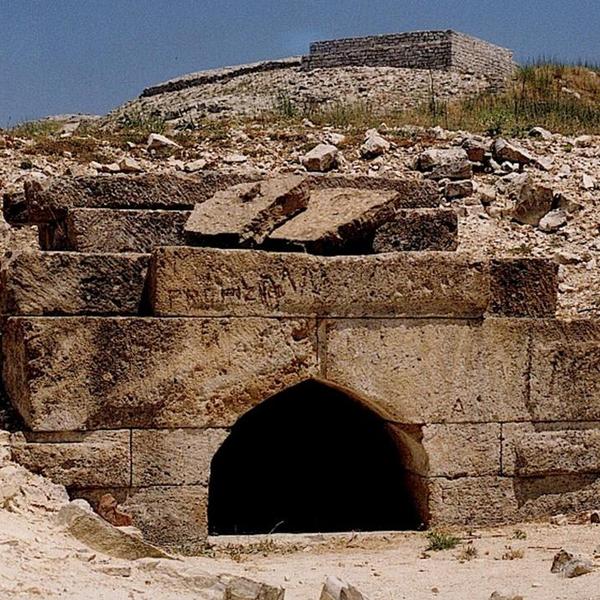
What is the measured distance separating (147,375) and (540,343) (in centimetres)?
254

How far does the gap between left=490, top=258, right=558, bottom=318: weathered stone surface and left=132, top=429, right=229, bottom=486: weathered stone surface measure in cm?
199

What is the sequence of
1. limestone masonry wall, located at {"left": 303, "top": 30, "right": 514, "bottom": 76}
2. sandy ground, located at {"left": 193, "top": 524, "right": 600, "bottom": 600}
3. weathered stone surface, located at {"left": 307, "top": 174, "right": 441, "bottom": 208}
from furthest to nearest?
limestone masonry wall, located at {"left": 303, "top": 30, "right": 514, "bottom": 76} → weathered stone surface, located at {"left": 307, "top": 174, "right": 441, "bottom": 208} → sandy ground, located at {"left": 193, "top": 524, "right": 600, "bottom": 600}

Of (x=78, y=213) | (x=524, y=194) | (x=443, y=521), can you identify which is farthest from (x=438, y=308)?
(x=524, y=194)

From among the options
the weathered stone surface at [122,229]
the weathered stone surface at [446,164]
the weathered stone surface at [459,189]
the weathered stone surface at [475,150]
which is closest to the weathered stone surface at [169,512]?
the weathered stone surface at [122,229]

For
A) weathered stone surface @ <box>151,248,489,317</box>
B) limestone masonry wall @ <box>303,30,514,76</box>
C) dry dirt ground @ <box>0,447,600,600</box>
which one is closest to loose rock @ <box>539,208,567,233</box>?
weathered stone surface @ <box>151,248,489,317</box>

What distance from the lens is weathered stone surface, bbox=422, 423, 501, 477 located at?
7070mm

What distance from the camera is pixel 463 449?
7129 millimetres

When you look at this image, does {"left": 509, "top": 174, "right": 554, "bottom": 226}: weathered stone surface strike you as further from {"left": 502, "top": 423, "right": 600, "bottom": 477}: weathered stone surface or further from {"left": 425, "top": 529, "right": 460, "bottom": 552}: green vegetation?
{"left": 425, "top": 529, "right": 460, "bottom": 552}: green vegetation

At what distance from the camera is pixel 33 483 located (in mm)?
6301

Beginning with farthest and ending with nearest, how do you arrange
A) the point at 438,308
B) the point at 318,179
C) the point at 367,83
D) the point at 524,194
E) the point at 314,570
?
the point at 367,83 < the point at 524,194 < the point at 318,179 < the point at 438,308 < the point at 314,570

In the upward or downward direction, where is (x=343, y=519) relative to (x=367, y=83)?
downward

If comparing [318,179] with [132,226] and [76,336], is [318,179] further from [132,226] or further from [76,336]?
[76,336]

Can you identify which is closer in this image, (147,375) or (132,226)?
(147,375)

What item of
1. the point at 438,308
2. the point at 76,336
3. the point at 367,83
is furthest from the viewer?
the point at 367,83
